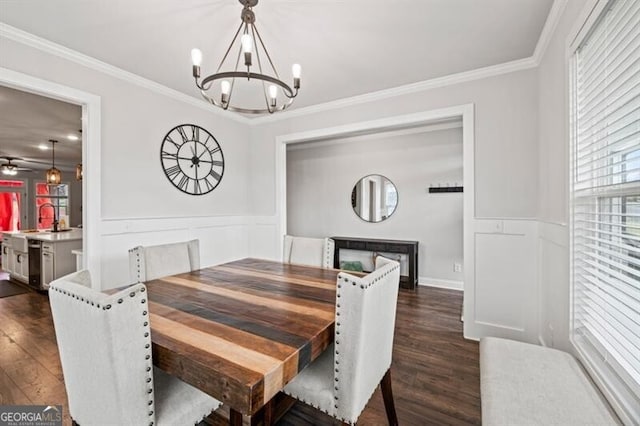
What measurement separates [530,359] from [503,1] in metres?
2.08

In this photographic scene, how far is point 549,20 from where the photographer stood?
194 cm

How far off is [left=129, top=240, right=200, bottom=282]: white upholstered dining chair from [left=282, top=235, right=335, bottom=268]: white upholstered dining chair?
0.79m

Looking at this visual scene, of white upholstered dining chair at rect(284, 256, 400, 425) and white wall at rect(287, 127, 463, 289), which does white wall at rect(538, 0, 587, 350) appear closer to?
white upholstered dining chair at rect(284, 256, 400, 425)

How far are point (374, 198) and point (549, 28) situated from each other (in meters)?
3.10

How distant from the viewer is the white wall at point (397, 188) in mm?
4289

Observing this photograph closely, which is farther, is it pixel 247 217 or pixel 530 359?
pixel 247 217

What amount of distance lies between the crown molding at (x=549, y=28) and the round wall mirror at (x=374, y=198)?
258 centimetres

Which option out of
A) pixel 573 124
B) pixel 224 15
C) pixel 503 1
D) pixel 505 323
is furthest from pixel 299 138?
pixel 505 323

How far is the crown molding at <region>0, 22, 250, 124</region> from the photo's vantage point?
211cm

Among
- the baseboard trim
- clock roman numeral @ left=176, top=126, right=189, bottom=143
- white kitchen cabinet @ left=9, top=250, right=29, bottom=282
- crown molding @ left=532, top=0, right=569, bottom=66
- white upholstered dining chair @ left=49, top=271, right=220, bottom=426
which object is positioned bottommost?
the baseboard trim

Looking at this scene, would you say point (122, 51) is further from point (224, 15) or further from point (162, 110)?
point (224, 15)

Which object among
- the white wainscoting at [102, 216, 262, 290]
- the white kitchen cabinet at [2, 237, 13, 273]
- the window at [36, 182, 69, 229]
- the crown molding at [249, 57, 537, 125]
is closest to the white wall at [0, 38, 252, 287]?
the white wainscoting at [102, 216, 262, 290]

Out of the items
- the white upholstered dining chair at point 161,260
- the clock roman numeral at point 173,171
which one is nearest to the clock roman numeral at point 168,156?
the clock roman numeral at point 173,171

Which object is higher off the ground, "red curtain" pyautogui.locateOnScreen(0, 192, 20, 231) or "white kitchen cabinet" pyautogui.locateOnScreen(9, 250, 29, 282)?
"red curtain" pyautogui.locateOnScreen(0, 192, 20, 231)
